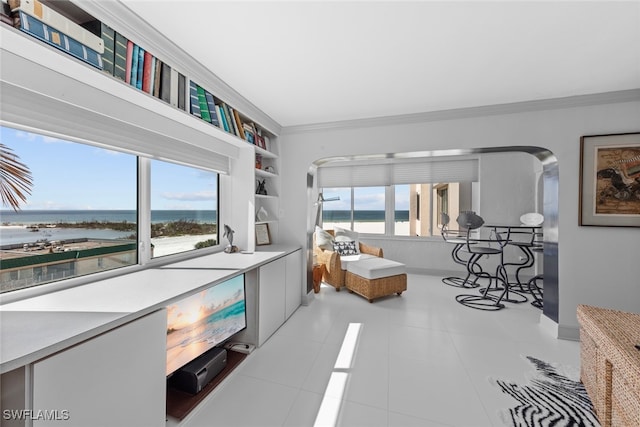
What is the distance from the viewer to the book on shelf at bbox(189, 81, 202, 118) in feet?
6.11

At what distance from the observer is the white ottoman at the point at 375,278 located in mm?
3391

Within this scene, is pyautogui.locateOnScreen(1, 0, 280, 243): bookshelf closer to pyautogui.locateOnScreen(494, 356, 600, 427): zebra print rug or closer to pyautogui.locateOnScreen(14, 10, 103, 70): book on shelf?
pyautogui.locateOnScreen(14, 10, 103, 70): book on shelf

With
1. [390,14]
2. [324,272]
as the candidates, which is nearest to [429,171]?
[324,272]

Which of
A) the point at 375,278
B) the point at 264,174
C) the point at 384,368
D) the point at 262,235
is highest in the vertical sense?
the point at 264,174

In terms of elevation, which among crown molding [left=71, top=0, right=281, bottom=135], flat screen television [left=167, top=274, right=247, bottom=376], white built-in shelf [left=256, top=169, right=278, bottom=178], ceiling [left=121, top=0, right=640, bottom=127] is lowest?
flat screen television [left=167, top=274, right=247, bottom=376]

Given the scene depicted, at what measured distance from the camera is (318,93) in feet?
7.53

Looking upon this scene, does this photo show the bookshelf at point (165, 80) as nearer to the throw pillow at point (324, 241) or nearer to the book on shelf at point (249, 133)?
the book on shelf at point (249, 133)

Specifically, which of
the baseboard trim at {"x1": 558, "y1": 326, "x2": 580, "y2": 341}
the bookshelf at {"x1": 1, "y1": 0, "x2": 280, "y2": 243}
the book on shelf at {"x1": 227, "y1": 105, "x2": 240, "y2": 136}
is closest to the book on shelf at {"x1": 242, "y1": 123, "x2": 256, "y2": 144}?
the bookshelf at {"x1": 1, "y1": 0, "x2": 280, "y2": 243}

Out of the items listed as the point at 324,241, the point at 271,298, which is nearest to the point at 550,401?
the point at 271,298

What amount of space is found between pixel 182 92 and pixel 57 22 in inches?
27.6

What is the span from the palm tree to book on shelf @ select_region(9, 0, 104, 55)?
2.03 feet

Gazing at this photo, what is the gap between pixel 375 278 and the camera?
340cm

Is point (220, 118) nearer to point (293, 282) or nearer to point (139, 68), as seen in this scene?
point (139, 68)

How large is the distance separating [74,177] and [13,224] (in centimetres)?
38
